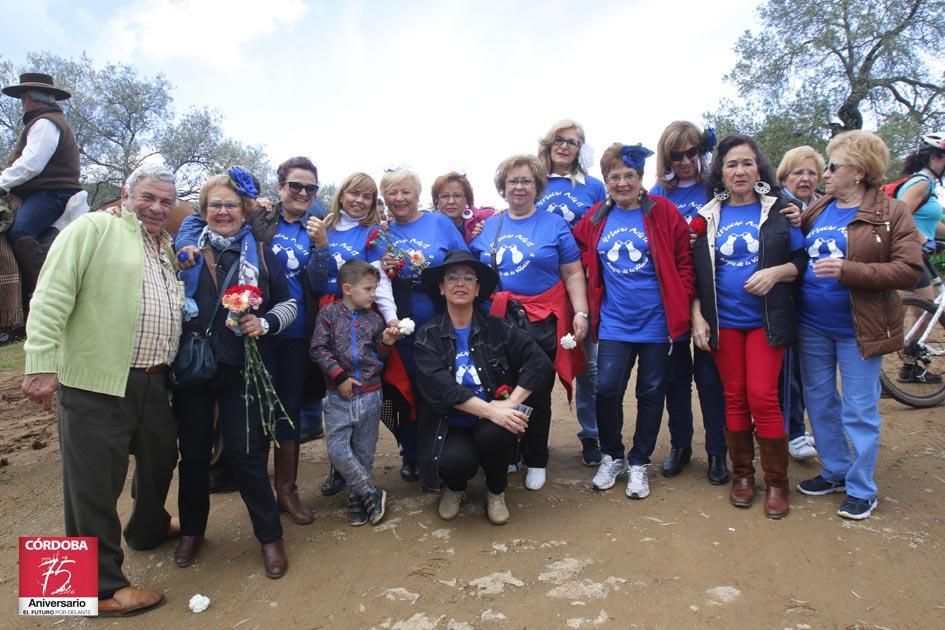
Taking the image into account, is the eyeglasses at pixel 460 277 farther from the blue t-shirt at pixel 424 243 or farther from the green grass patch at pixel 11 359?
the green grass patch at pixel 11 359

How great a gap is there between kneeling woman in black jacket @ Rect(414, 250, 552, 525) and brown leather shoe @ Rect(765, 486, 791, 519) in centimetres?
162

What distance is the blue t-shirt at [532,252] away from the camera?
167 inches

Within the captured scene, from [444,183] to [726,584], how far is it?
3462 mm

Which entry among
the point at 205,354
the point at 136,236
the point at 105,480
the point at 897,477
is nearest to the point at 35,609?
the point at 105,480

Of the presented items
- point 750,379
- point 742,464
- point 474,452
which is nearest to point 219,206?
point 474,452

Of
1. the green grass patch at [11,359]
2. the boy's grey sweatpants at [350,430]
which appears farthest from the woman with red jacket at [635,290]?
the green grass patch at [11,359]

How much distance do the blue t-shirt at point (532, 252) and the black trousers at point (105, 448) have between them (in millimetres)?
2303

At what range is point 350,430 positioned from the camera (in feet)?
13.0

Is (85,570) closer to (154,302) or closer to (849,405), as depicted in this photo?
(154,302)

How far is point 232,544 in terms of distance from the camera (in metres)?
3.80

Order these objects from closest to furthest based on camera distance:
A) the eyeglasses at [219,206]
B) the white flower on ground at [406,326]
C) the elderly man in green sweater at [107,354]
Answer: the elderly man in green sweater at [107,354], the eyeglasses at [219,206], the white flower on ground at [406,326]

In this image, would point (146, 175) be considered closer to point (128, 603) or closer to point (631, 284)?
point (128, 603)

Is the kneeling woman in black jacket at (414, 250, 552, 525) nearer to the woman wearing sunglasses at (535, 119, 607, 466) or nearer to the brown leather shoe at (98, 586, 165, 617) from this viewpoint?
the woman wearing sunglasses at (535, 119, 607, 466)

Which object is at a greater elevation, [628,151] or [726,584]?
[628,151]
